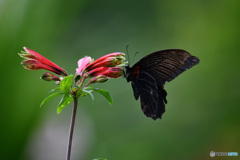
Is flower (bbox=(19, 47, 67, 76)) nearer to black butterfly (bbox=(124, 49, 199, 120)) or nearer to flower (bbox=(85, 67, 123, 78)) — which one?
flower (bbox=(85, 67, 123, 78))

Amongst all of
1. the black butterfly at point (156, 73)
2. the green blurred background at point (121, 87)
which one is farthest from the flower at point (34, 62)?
the green blurred background at point (121, 87)

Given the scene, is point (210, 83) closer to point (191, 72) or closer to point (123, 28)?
point (191, 72)

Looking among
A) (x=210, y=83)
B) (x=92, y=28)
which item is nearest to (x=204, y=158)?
(x=210, y=83)

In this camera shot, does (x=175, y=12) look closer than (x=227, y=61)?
No

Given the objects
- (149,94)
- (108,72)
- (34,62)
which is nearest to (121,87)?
(149,94)

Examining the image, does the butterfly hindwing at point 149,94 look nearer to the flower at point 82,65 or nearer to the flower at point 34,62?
the flower at point 82,65

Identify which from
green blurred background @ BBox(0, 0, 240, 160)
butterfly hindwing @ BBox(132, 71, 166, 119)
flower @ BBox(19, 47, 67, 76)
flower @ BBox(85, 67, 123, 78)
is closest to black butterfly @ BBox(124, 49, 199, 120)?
butterfly hindwing @ BBox(132, 71, 166, 119)
